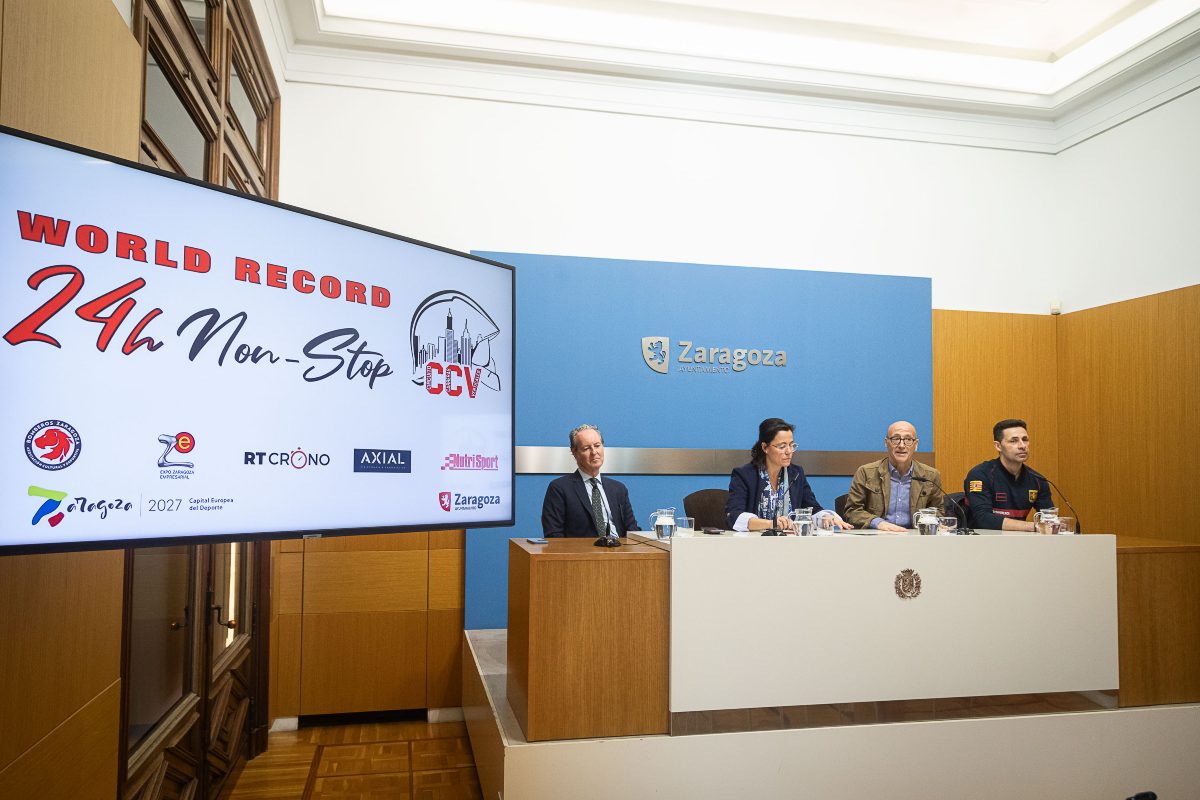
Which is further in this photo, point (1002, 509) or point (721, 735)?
point (1002, 509)

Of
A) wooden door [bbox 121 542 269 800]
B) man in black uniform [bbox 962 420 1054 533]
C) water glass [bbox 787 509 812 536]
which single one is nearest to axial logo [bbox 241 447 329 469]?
wooden door [bbox 121 542 269 800]

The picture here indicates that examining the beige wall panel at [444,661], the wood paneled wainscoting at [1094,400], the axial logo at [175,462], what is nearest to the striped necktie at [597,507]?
the beige wall panel at [444,661]

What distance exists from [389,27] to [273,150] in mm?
988

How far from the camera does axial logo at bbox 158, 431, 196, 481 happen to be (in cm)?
165

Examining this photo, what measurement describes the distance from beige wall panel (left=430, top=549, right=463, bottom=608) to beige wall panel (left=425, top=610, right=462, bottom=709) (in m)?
0.06

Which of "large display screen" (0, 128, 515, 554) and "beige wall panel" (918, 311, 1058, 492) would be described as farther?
"beige wall panel" (918, 311, 1058, 492)

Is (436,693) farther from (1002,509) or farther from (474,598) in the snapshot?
(1002,509)

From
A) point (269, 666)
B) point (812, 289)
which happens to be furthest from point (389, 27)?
point (269, 666)

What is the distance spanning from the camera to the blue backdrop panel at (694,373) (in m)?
4.73

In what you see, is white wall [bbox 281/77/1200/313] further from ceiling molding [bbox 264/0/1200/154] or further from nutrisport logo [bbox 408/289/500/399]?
nutrisport logo [bbox 408/289/500/399]

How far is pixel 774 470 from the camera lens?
12.4ft

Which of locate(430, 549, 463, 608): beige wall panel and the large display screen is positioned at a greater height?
the large display screen

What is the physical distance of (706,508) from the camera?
4.07 metres

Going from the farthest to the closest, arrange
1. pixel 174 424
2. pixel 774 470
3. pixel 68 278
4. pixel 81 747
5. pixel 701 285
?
pixel 701 285, pixel 774 470, pixel 81 747, pixel 174 424, pixel 68 278
